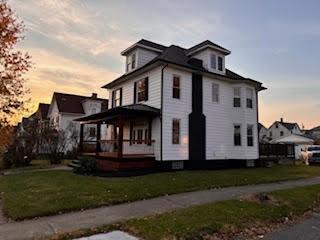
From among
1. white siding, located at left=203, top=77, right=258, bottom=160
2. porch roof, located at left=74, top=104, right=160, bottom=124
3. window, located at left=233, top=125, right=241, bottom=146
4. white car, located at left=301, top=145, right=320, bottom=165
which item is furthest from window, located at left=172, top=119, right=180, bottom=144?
white car, located at left=301, top=145, right=320, bottom=165

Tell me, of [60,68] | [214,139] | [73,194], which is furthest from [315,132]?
[73,194]

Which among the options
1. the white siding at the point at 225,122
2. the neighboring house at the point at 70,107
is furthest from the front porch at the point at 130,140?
the neighboring house at the point at 70,107

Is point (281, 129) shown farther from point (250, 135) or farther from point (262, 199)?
point (262, 199)

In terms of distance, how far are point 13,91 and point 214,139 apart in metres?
13.9

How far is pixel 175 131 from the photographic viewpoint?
1911 centimetres

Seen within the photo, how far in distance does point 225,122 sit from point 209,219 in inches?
582

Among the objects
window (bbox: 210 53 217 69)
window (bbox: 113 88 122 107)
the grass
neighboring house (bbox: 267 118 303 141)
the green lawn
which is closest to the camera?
the grass

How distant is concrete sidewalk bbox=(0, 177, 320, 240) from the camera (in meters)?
7.02

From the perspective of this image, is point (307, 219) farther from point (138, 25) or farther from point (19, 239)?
point (138, 25)

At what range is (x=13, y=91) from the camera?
744 inches

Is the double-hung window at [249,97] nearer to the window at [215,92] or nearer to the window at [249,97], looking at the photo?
the window at [249,97]

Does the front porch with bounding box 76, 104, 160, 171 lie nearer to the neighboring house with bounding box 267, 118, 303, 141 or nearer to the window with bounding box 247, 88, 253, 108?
the window with bounding box 247, 88, 253, 108

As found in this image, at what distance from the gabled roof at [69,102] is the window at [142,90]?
73.0 feet

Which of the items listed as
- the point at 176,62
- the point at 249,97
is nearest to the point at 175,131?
the point at 176,62
